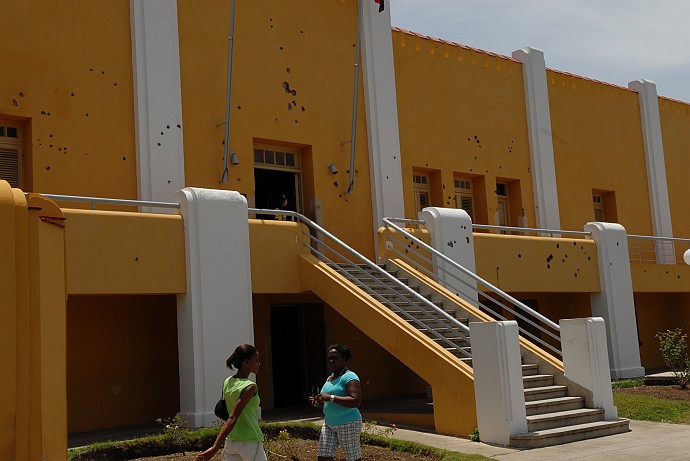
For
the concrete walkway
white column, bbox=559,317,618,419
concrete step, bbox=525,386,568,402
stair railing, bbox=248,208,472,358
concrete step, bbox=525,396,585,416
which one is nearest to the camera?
the concrete walkway

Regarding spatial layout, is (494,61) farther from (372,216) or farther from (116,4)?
(116,4)

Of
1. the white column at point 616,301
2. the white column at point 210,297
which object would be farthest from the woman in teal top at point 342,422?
the white column at point 616,301

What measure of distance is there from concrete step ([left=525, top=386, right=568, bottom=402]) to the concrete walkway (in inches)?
40.8

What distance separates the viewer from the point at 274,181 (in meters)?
18.6

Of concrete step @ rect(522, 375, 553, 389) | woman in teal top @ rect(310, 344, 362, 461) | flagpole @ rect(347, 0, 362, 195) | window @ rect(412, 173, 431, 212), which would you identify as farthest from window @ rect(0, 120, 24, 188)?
window @ rect(412, 173, 431, 212)

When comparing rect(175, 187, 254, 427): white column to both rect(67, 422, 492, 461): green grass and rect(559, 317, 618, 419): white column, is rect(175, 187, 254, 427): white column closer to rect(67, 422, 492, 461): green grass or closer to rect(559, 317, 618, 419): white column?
rect(67, 422, 492, 461): green grass

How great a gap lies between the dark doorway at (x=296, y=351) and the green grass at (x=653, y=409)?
5977 mm

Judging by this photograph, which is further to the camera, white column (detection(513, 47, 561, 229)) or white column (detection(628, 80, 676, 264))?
white column (detection(628, 80, 676, 264))

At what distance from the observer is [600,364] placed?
12.8m

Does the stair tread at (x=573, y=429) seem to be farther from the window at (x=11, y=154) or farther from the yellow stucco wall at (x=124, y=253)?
the window at (x=11, y=154)

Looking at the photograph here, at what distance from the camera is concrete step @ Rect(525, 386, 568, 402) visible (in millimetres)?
12500

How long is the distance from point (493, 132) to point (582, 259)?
3879 millimetres

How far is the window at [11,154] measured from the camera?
1463cm

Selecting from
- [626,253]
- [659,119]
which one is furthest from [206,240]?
[659,119]
